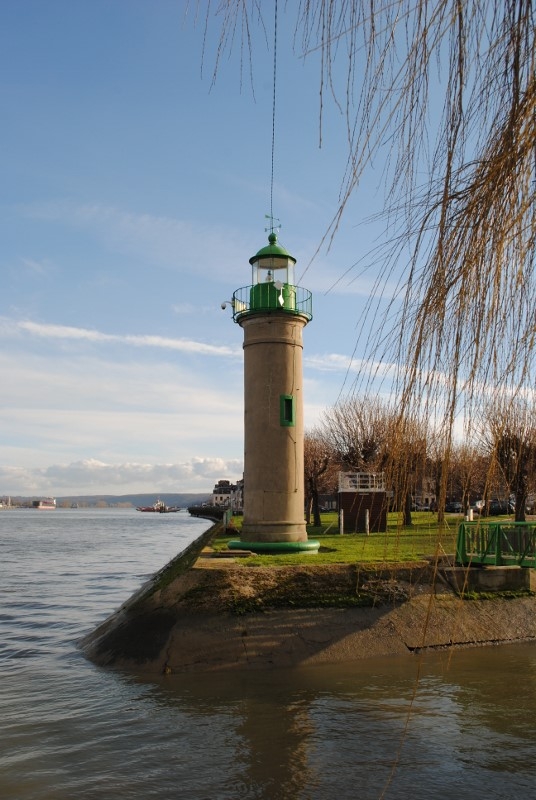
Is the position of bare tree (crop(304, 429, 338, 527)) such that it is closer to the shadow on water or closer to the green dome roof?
the green dome roof

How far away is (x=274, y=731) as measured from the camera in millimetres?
8734

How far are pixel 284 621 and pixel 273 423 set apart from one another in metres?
5.76

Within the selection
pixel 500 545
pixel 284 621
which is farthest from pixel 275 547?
pixel 500 545

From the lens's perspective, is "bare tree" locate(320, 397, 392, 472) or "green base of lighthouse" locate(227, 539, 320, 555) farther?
"bare tree" locate(320, 397, 392, 472)

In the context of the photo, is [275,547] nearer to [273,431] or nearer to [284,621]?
[273,431]

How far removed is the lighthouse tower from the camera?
17.3 metres

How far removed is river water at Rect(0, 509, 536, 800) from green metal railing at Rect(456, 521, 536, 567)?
2057 millimetres

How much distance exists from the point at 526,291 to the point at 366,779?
6.53 meters

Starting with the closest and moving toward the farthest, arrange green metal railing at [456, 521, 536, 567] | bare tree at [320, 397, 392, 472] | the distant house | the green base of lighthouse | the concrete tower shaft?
green metal railing at [456, 521, 536, 567] < the green base of lighthouse < the concrete tower shaft < bare tree at [320, 397, 392, 472] < the distant house

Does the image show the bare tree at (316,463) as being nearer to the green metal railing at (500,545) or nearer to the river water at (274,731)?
the green metal railing at (500,545)

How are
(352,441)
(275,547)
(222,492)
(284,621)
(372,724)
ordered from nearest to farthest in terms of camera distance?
(372,724) → (284,621) → (275,547) → (352,441) → (222,492)

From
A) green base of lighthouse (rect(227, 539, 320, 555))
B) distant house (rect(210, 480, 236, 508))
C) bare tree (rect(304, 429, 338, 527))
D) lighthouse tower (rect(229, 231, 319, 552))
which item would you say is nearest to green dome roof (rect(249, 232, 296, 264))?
lighthouse tower (rect(229, 231, 319, 552))

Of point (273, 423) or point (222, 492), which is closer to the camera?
point (273, 423)

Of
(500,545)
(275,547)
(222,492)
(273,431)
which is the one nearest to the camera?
(500,545)
